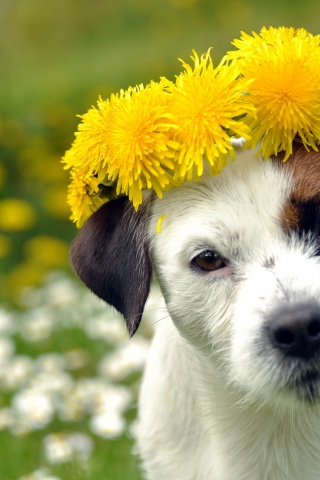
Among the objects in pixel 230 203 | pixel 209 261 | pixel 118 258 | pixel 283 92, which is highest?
pixel 283 92

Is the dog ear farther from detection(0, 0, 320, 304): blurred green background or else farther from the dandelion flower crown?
detection(0, 0, 320, 304): blurred green background

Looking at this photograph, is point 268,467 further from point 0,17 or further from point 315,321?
point 0,17

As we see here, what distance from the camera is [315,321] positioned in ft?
7.35

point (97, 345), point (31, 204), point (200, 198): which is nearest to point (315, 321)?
point (200, 198)

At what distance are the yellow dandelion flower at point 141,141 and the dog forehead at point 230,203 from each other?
9 cm

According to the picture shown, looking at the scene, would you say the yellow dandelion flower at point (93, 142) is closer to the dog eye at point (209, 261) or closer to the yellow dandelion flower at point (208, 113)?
the yellow dandelion flower at point (208, 113)

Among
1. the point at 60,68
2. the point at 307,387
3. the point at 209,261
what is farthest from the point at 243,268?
the point at 60,68

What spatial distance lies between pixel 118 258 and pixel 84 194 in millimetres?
204

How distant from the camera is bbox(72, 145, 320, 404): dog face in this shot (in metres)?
2.32

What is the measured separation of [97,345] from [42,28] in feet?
21.0

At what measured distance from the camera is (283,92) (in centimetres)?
240

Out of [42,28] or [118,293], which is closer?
[118,293]

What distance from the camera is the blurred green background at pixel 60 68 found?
6285mm

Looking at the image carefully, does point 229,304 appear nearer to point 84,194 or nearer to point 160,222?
point 160,222
